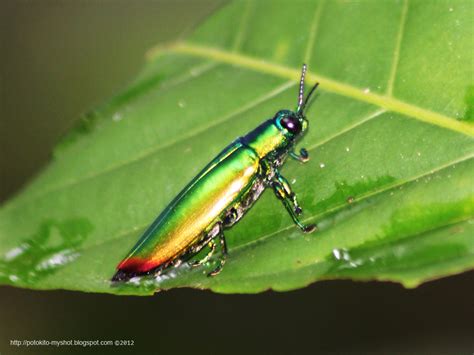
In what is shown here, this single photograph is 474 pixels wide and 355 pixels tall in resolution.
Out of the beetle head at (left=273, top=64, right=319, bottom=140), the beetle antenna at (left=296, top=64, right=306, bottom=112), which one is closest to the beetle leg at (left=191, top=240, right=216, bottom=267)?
the beetle head at (left=273, top=64, right=319, bottom=140)

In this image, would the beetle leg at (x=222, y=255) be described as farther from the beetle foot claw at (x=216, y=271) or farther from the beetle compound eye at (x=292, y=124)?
the beetle compound eye at (x=292, y=124)

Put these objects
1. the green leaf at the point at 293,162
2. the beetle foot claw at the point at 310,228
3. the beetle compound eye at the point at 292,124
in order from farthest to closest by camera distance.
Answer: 1. the beetle compound eye at the point at 292,124
2. the beetle foot claw at the point at 310,228
3. the green leaf at the point at 293,162

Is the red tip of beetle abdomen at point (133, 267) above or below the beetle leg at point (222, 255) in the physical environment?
above

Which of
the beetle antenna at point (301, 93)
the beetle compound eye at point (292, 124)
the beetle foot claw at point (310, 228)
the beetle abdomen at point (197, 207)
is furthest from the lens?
the beetle antenna at point (301, 93)

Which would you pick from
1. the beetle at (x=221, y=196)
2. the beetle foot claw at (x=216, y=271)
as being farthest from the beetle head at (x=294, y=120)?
the beetle foot claw at (x=216, y=271)

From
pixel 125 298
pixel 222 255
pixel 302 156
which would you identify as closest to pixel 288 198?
pixel 302 156

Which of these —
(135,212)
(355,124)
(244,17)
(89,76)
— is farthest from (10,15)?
(355,124)

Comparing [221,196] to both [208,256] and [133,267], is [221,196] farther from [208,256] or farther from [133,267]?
[133,267]
